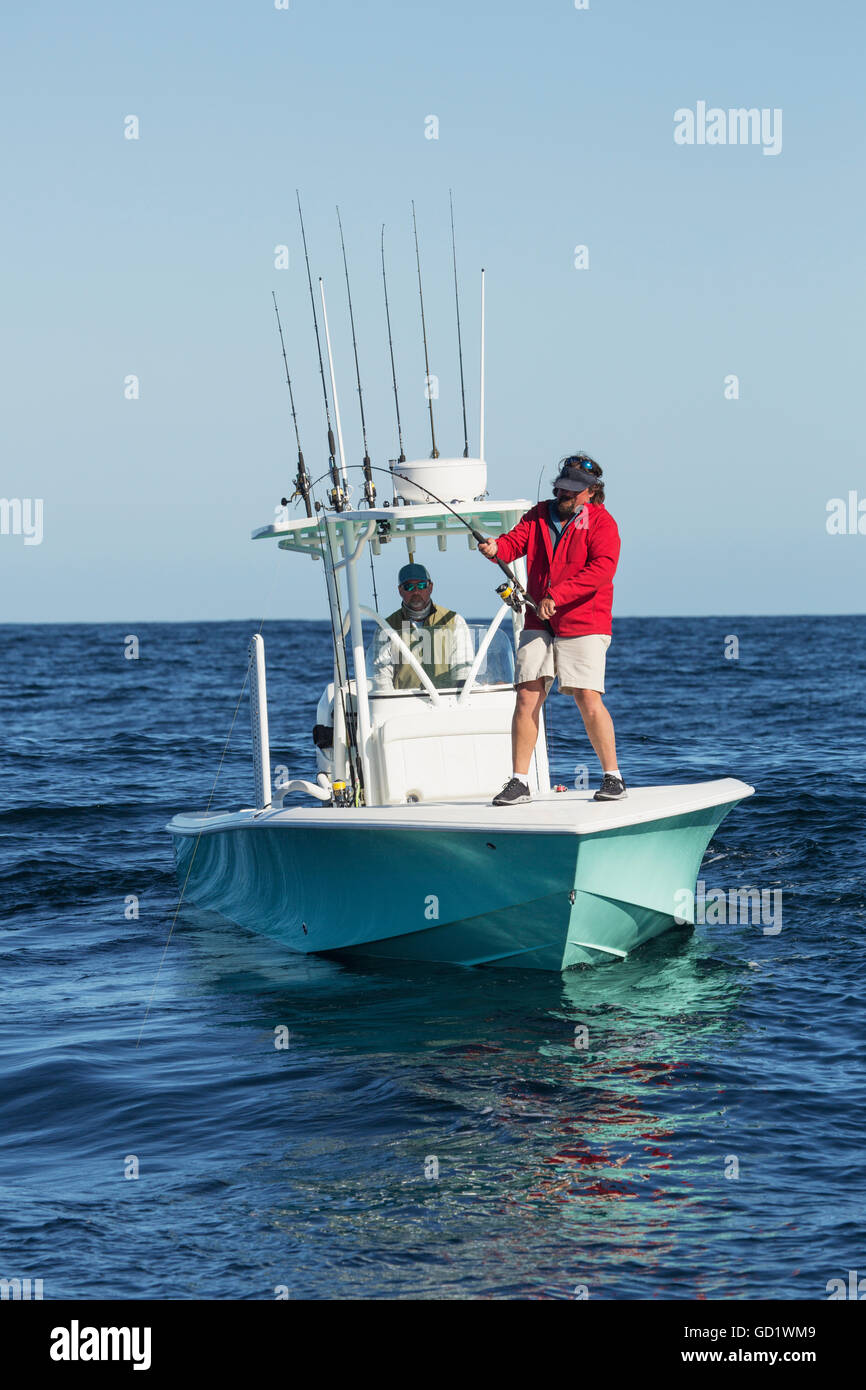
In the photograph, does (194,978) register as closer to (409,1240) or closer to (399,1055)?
(399,1055)

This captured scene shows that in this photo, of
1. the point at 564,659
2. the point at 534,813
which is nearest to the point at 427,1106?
the point at 534,813

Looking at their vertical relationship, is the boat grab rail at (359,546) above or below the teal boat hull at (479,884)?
above

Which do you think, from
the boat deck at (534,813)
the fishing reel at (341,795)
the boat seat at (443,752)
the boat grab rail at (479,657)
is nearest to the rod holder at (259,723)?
the boat deck at (534,813)

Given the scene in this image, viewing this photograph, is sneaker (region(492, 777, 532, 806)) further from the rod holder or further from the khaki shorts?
the rod holder

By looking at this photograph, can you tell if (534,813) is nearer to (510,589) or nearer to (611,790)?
(611,790)

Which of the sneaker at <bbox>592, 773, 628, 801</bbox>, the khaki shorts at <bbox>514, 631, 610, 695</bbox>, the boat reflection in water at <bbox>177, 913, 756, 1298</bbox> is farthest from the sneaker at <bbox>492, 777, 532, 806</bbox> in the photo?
the boat reflection in water at <bbox>177, 913, 756, 1298</bbox>

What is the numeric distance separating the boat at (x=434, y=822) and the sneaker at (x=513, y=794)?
16 cm

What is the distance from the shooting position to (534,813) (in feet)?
26.5

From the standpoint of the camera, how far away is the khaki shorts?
8109 millimetres

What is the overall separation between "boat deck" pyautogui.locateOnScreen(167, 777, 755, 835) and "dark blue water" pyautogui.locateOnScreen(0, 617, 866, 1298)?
108 centimetres

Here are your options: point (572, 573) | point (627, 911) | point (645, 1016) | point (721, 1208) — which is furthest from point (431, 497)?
point (721, 1208)

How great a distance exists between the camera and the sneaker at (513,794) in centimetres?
837

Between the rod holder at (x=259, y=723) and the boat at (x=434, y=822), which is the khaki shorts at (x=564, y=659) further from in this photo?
the rod holder at (x=259, y=723)

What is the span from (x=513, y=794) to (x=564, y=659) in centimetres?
84
